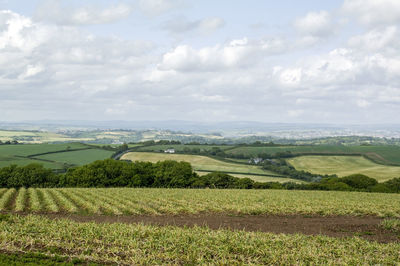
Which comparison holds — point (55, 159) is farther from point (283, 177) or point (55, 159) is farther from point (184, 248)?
point (184, 248)

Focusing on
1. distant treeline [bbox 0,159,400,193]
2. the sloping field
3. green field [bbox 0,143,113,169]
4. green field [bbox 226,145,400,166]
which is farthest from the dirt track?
green field [bbox 226,145,400,166]

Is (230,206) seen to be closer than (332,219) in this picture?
No

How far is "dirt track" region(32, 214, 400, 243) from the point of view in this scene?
79.5 ft

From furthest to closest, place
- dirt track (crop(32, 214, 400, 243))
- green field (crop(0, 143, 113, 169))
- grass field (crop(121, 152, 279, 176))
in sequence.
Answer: grass field (crop(121, 152, 279, 176)), green field (crop(0, 143, 113, 169)), dirt track (crop(32, 214, 400, 243))

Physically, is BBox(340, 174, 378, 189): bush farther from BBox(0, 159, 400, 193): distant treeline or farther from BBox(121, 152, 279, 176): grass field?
BBox(121, 152, 279, 176): grass field

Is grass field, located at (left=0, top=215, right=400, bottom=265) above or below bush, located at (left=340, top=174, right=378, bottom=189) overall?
above

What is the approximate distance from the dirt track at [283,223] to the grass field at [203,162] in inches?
Result: 2637

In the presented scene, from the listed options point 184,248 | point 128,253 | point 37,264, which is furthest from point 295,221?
point 37,264

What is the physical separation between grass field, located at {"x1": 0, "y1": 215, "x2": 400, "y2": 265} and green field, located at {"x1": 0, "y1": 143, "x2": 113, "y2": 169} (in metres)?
78.4

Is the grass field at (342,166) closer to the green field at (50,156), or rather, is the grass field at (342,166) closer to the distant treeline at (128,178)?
the distant treeline at (128,178)

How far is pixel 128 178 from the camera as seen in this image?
2660 inches

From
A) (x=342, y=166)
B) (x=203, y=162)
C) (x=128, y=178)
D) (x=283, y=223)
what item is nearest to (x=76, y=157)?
(x=203, y=162)

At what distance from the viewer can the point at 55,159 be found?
105 m

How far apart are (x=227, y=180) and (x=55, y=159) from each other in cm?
6112
